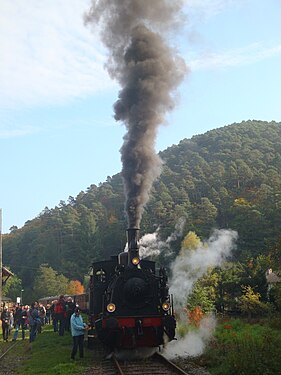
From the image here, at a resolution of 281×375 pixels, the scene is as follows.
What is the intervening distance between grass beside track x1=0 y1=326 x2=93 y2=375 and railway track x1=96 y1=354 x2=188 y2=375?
58 centimetres

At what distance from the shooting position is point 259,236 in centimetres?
6412

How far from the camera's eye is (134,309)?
13.0 meters

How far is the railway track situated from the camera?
1062cm

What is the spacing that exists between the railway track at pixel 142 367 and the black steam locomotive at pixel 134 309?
1.59 feet

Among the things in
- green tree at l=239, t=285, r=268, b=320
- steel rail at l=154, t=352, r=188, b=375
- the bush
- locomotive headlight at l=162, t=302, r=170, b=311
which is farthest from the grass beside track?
green tree at l=239, t=285, r=268, b=320

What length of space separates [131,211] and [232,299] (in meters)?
17.8

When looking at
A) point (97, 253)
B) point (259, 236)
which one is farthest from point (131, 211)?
point (97, 253)

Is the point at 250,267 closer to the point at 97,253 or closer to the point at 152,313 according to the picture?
the point at 152,313

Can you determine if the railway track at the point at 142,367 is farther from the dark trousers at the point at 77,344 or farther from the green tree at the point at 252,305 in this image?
the green tree at the point at 252,305

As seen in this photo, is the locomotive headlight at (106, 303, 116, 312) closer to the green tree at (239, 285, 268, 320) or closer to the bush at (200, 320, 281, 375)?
the bush at (200, 320, 281, 375)

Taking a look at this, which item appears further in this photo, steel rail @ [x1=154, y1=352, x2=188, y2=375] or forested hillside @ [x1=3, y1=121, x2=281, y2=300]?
forested hillside @ [x1=3, y1=121, x2=281, y2=300]

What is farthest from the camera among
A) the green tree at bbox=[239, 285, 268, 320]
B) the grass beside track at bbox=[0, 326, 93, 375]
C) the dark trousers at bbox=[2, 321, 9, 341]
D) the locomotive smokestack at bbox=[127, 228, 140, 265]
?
the green tree at bbox=[239, 285, 268, 320]

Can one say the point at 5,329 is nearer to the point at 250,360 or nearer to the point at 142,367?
the point at 142,367

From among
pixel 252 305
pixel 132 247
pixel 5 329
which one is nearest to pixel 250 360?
pixel 132 247
